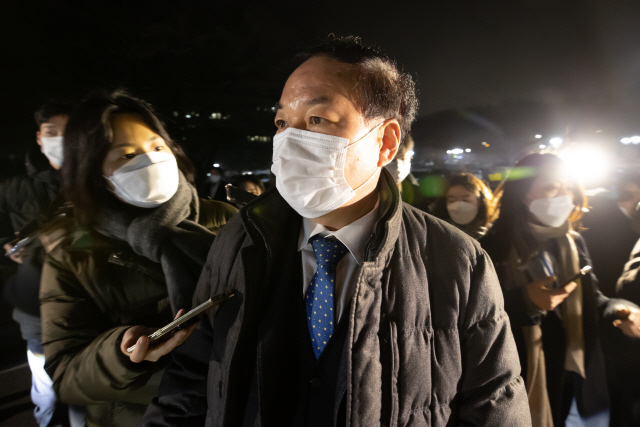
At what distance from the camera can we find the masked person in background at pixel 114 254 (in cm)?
145

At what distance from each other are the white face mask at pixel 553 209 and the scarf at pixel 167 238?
2.32 metres

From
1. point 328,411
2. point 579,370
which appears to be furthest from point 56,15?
point 579,370

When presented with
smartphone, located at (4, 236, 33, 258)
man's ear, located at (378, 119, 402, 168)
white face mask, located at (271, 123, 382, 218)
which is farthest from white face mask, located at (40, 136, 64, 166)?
man's ear, located at (378, 119, 402, 168)

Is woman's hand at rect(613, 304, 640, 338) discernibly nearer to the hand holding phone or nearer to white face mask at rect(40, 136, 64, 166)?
the hand holding phone

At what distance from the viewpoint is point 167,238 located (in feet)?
5.22

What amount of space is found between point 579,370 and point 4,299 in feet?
13.2

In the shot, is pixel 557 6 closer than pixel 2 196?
No

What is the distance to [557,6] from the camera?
2320 mm

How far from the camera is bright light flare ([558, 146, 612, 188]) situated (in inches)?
89.9

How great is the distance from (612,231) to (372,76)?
241 cm

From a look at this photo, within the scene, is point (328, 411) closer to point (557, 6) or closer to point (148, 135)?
point (148, 135)

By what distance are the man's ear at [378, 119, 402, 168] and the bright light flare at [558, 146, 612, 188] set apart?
70.0 inches

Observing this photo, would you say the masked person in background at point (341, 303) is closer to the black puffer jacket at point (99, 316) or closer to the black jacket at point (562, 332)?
the black puffer jacket at point (99, 316)

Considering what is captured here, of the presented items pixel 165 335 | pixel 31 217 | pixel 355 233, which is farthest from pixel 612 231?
pixel 31 217
